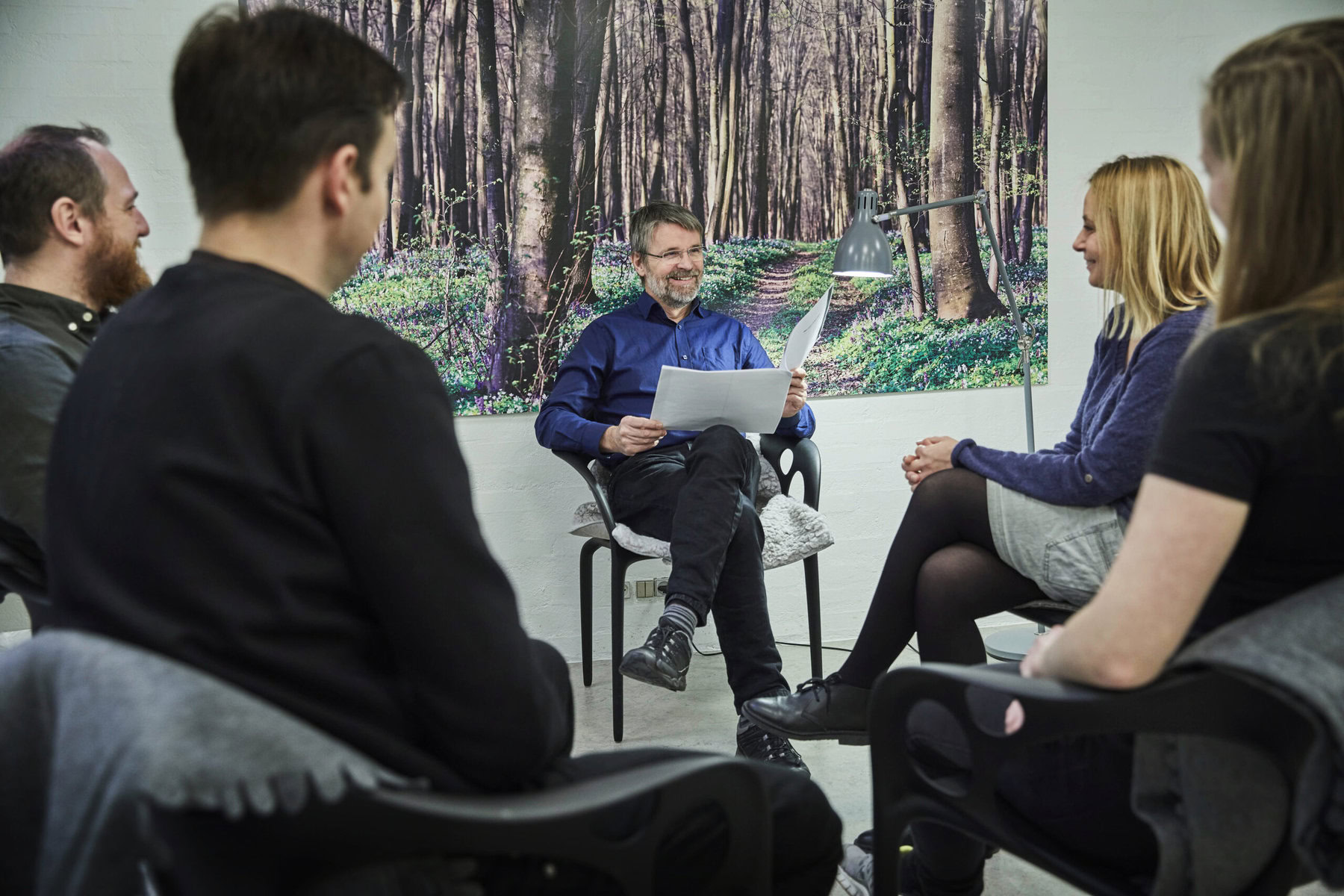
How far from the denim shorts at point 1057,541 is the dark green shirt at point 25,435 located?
1656mm

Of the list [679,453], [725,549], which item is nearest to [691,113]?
[679,453]

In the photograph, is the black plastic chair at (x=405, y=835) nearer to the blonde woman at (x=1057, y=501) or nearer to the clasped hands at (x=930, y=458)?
the blonde woman at (x=1057, y=501)

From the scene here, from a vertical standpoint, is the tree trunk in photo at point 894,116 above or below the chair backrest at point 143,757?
above

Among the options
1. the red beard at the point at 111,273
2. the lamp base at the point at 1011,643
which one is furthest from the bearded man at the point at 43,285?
the lamp base at the point at 1011,643

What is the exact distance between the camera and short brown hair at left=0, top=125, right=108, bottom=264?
184 centimetres

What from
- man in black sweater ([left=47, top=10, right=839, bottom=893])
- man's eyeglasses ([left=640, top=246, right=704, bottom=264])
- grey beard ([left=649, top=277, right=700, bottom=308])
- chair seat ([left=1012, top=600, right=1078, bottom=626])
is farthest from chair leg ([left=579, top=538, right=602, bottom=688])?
man in black sweater ([left=47, top=10, right=839, bottom=893])

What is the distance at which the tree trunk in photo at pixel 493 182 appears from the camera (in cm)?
322

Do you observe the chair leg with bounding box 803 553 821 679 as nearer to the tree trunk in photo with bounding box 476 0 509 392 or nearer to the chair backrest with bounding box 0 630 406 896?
the tree trunk in photo with bounding box 476 0 509 392

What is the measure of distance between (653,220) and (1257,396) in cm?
244

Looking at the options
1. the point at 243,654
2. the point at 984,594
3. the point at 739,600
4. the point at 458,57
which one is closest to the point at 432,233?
the point at 458,57

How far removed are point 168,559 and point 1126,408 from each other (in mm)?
1632

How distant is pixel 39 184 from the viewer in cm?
184

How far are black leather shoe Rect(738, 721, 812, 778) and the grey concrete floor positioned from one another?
2.9 inches

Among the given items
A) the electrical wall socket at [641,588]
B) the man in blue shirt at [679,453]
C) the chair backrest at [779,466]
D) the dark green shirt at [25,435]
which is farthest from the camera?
the electrical wall socket at [641,588]
